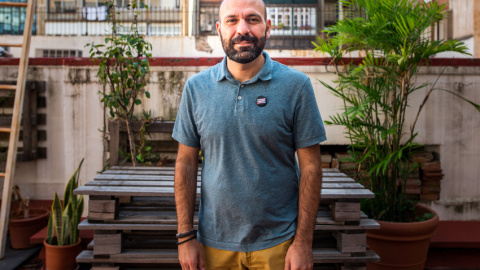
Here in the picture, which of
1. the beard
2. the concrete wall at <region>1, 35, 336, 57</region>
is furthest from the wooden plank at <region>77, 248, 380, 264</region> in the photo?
the concrete wall at <region>1, 35, 336, 57</region>

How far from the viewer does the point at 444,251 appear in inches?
169

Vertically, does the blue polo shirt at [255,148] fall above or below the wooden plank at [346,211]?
above

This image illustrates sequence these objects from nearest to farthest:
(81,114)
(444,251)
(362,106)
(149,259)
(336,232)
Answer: (149,259), (336,232), (362,106), (444,251), (81,114)

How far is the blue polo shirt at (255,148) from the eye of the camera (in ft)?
5.82

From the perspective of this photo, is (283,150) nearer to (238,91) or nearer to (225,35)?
(238,91)

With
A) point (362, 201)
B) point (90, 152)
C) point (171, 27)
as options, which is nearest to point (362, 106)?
point (362, 201)

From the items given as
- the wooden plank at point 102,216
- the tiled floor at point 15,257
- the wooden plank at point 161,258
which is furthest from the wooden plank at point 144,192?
the tiled floor at point 15,257

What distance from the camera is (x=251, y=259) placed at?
1.80 metres

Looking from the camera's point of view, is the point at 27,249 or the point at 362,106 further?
the point at 27,249

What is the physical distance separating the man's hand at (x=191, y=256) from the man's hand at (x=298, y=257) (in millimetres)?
400

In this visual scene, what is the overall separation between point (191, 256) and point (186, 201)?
25cm

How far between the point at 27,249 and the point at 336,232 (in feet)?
10.9

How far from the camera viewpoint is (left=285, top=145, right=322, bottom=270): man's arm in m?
1.76

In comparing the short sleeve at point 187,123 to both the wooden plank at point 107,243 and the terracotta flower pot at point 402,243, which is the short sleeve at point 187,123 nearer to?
the wooden plank at point 107,243
